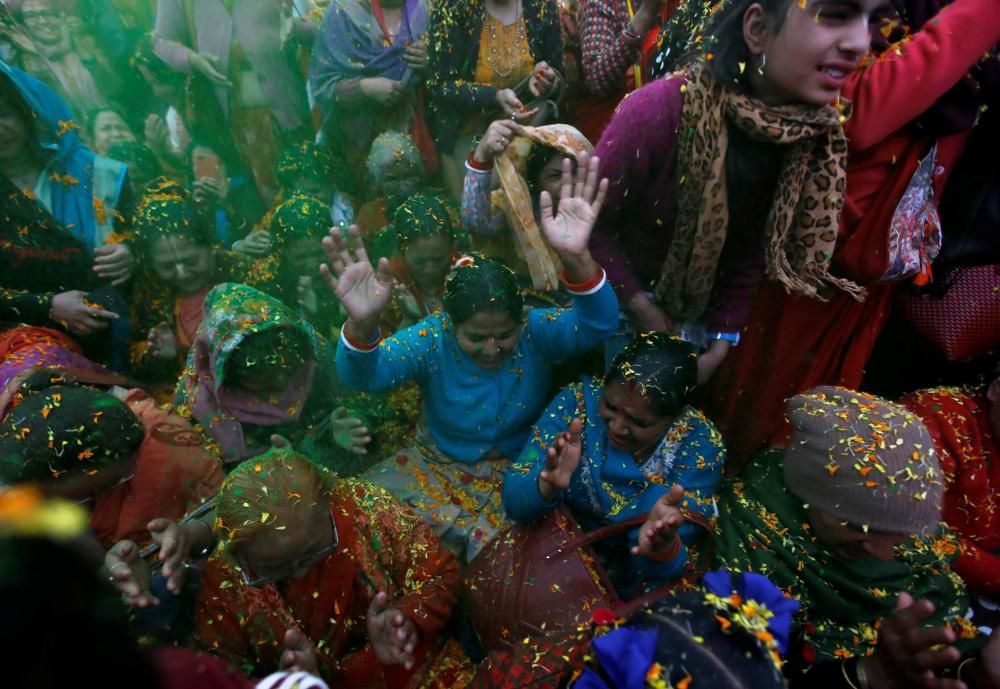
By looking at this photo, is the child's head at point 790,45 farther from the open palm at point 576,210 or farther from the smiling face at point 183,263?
the smiling face at point 183,263

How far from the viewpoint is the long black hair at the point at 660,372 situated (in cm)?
197

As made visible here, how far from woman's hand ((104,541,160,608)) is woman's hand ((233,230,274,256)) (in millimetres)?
2133

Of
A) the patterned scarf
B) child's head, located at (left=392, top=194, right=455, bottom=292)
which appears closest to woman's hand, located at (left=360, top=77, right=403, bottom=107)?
child's head, located at (left=392, top=194, right=455, bottom=292)

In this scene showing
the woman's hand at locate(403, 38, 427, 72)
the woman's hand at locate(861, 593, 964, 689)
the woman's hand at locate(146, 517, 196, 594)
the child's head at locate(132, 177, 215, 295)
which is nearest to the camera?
the woman's hand at locate(861, 593, 964, 689)

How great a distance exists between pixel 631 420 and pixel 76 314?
9.61 feet

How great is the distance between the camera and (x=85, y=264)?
314 cm

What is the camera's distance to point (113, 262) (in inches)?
121

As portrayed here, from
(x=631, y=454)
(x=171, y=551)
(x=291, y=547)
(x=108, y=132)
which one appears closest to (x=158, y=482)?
(x=171, y=551)

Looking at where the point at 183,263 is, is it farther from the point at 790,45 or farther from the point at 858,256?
the point at 858,256

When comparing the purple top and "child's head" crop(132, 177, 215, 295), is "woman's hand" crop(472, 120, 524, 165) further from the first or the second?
"child's head" crop(132, 177, 215, 295)

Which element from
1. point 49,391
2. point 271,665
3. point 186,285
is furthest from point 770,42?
point 186,285

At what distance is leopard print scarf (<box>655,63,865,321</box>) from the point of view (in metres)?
1.74

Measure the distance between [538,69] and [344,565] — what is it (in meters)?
2.55

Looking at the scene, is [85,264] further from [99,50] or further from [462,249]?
[99,50]
